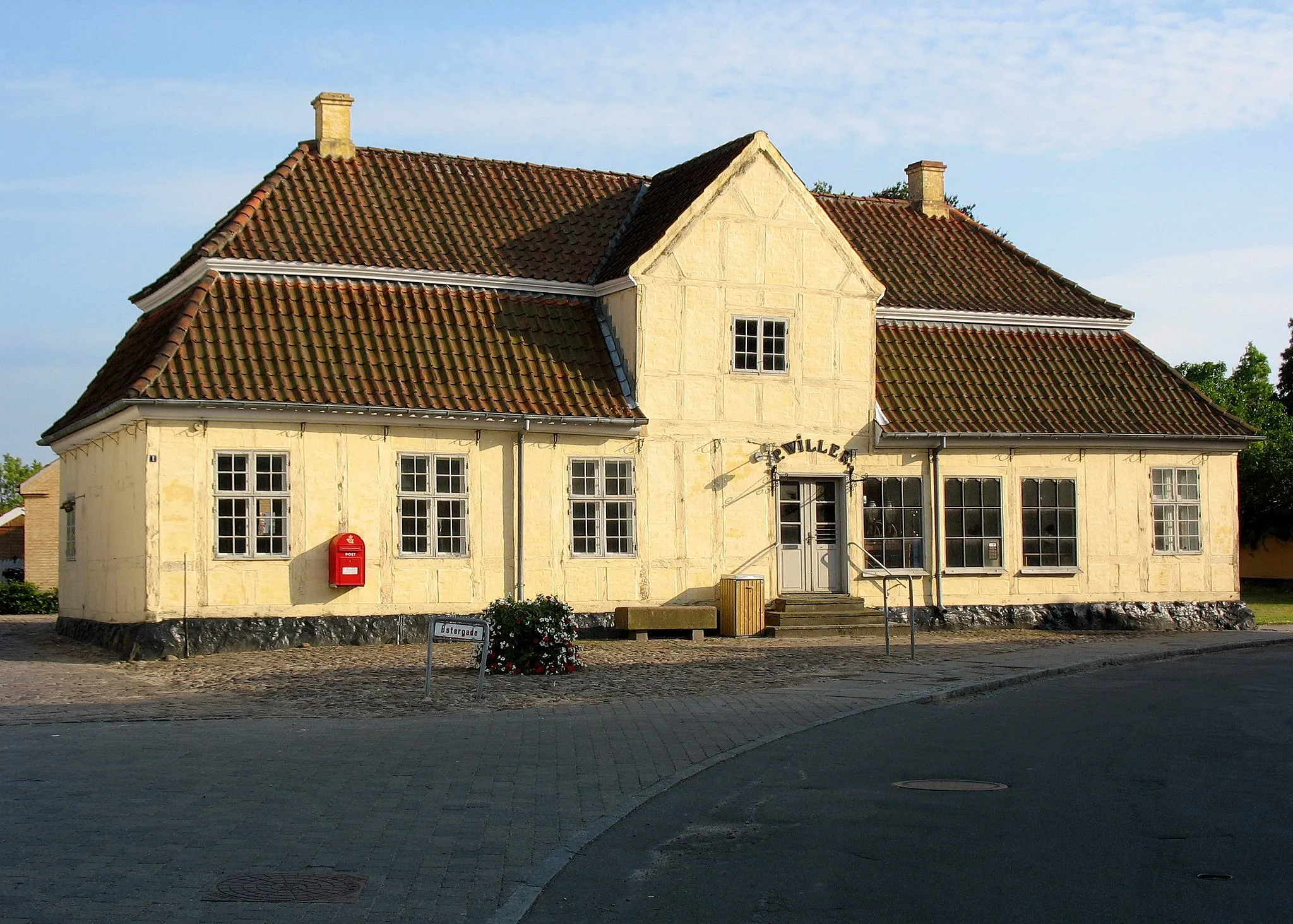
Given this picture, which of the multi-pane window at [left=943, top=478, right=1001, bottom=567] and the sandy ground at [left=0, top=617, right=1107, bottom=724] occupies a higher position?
the multi-pane window at [left=943, top=478, right=1001, bottom=567]

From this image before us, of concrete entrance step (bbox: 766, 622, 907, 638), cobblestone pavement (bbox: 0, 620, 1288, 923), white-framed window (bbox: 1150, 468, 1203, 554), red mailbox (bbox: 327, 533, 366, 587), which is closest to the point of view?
cobblestone pavement (bbox: 0, 620, 1288, 923)

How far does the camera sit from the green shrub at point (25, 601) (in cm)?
4262

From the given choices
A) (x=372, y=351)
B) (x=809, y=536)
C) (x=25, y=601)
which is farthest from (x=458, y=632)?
(x=25, y=601)

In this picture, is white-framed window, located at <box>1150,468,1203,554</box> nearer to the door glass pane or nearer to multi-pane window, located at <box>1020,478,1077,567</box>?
multi-pane window, located at <box>1020,478,1077,567</box>

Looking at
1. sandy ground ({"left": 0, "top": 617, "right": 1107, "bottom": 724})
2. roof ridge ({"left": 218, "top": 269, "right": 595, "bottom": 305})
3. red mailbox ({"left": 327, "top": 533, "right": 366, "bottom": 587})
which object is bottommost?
sandy ground ({"left": 0, "top": 617, "right": 1107, "bottom": 724})

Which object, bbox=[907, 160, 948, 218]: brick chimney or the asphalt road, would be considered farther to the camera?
bbox=[907, 160, 948, 218]: brick chimney

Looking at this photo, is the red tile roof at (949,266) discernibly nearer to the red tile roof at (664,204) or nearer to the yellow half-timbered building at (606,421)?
the yellow half-timbered building at (606,421)

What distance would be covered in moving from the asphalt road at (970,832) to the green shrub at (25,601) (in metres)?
33.1

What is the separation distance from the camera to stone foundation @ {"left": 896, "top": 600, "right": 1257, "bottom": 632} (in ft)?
92.2

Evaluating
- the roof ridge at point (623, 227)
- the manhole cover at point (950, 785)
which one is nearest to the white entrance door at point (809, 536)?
the roof ridge at point (623, 227)

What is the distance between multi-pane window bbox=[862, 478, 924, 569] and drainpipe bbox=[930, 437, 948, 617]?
23cm

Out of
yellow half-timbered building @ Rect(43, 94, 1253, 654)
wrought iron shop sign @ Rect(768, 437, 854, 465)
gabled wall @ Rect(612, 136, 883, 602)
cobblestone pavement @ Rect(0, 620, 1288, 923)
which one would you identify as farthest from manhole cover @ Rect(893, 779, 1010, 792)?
wrought iron shop sign @ Rect(768, 437, 854, 465)

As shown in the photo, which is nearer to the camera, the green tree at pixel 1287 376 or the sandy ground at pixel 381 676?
the sandy ground at pixel 381 676

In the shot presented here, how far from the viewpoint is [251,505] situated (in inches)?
912
